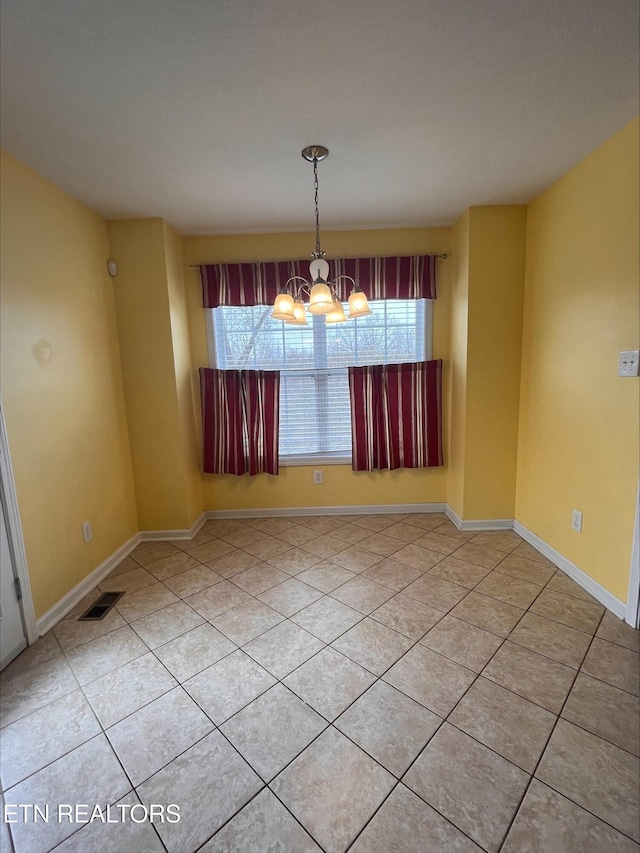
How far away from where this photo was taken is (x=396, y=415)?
3.10 meters

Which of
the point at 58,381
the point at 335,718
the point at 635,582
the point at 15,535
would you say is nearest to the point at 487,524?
the point at 635,582

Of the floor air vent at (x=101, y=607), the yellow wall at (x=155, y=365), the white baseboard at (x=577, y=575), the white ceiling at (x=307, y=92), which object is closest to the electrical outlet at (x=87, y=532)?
the floor air vent at (x=101, y=607)

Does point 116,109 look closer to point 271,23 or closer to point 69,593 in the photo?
point 271,23

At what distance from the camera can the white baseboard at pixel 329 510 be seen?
10.8 ft

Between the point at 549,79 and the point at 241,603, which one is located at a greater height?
the point at 549,79

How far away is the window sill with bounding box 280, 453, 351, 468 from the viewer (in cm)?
323

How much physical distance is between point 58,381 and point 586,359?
10.3 ft

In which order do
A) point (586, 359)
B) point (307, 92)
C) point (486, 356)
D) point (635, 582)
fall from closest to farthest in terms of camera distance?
point (307, 92)
point (635, 582)
point (586, 359)
point (486, 356)

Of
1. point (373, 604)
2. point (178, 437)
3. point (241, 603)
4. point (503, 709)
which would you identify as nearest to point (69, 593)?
point (241, 603)

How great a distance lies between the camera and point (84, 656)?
173 centimetres

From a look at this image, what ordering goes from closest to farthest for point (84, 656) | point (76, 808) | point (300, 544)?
point (76, 808) → point (84, 656) → point (300, 544)

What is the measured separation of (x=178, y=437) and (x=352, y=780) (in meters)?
2.37

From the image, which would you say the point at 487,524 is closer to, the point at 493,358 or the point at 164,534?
the point at 493,358

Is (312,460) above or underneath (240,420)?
underneath
